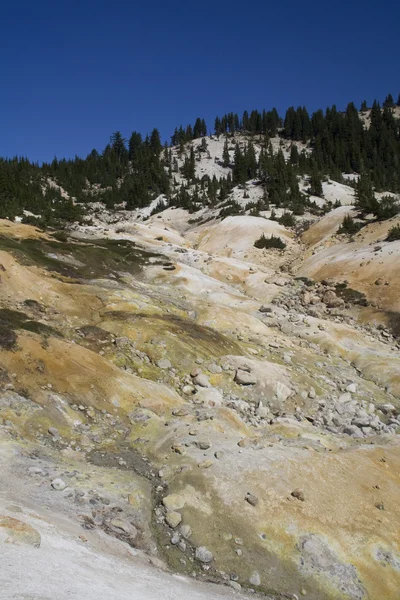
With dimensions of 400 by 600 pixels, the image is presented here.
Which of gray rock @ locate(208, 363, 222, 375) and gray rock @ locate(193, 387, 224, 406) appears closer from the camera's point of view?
gray rock @ locate(193, 387, 224, 406)

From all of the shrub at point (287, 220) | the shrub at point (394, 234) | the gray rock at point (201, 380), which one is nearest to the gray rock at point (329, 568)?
the gray rock at point (201, 380)

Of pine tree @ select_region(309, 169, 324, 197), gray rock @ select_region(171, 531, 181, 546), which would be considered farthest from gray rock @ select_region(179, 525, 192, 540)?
pine tree @ select_region(309, 169, 324, 197)

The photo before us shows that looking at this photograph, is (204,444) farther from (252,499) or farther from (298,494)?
(298,494)

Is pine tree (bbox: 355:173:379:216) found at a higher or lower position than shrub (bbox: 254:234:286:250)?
higher

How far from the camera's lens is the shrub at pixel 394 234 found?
4356cm

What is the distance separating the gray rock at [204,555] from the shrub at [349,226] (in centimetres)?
4933

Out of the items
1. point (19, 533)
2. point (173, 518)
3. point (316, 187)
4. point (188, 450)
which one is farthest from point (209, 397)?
point (316, 187)

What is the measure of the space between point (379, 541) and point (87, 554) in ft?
23.4

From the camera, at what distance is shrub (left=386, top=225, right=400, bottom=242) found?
43.6m

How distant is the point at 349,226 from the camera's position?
52406 millimetres

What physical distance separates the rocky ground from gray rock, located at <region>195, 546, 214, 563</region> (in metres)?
0.03

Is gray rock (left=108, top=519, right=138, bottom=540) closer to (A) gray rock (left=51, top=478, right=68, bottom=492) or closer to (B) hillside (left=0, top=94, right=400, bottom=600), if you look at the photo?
(B) hillside (left=0, top=94, right=400, bottom=600)

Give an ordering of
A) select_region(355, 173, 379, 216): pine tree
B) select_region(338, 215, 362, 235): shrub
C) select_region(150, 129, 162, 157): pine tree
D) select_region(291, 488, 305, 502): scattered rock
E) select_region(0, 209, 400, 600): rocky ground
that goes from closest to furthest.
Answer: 1. select_region(0, 209, 400, 600): rocky ground
2. select_region(291, 488, 305, 502): scattered rock
3. select_region(338, 215, 362, 235): shrub
4. select_region(355, 173, 379, 216): pine tree
5. select_region(150, 129, 162, 157): pine tree

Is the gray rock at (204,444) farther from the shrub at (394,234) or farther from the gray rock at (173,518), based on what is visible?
the shrub at (394,234)
